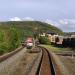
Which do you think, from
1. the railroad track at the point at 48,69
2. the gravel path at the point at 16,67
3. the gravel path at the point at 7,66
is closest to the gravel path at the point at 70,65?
the railroad track at the point at 48,69

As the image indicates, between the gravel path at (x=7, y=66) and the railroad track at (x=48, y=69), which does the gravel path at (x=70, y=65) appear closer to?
the railroad track at (x=48, y=69)

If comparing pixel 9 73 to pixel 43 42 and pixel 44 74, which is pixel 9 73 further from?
pixel 43 42

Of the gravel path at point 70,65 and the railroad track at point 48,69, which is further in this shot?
the gravel path at point 70,65

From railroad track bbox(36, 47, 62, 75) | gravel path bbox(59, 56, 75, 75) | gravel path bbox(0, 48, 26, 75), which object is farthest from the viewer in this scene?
gravel path bbox(59, 56, 75, 75)

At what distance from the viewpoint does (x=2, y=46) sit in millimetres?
62938

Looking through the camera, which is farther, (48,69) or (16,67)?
(16,67)

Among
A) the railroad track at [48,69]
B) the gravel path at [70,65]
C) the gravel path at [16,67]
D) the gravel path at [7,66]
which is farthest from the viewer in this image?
the gravel path at [70,65]

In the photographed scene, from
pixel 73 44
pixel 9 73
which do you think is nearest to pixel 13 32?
pixel 73 44

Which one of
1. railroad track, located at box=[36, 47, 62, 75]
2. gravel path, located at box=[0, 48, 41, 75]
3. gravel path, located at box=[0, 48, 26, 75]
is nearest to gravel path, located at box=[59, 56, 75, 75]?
railroad track, located at box=[36, 47, 62, 75]

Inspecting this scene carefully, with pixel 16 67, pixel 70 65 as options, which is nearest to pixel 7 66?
pixel 16 67

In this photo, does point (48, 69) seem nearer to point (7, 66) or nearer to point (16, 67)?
point (16, 67)

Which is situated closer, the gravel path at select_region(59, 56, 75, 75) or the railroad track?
the railroad track

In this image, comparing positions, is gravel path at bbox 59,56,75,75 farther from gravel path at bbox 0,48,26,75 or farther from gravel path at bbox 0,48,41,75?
gravel path at bbox 0,48,26,75

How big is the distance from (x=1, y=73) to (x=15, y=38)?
202 ft
